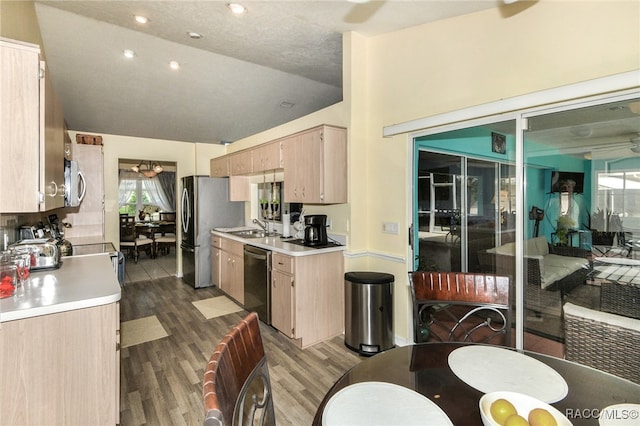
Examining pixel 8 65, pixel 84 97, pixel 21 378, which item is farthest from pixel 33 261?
pixel 84 97

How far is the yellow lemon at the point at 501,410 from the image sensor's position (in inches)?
32.5

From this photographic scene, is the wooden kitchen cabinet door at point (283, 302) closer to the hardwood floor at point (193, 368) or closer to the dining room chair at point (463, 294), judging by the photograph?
the hardwood floor at point (193, 368)

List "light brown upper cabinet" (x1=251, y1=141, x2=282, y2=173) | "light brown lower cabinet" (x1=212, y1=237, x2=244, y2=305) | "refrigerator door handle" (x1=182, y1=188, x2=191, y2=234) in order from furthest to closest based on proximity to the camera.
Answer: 1. "refrigerator door handle" (x1=182, y1=188, x2=191, y2=234)
2. "light brown lower cabinet" (x1=212, y1=237, x2=244, y2=305)
3. "light brown upper cabinet" (x1=251, y1=141, x2=282, y2=173)

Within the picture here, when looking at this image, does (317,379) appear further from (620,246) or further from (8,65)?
(8,65)

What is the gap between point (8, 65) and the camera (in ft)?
4.68

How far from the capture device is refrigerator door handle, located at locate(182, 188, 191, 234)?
5.11 metres

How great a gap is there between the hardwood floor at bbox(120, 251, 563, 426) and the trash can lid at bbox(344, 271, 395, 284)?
699 mm

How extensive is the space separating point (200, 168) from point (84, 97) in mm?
2097

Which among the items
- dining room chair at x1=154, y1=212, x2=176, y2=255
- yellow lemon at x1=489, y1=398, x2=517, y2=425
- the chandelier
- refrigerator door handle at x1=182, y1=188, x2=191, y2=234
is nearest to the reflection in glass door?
yellow lemon at x1=489, y1=398, x2=517, y2=425

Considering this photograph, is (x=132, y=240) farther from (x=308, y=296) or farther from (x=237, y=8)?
(x=237, y=8)

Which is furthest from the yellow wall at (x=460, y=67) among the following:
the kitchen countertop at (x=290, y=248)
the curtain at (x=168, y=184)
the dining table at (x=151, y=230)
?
the curtain at (x=168, y=184)

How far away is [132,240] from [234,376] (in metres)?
7.61

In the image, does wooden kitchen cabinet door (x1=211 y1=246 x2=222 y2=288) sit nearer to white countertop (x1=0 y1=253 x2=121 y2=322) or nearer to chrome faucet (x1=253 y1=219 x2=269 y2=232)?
chrome faucet (x1=253 y1=219 x2=269 y2=232)

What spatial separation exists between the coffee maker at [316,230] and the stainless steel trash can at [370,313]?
2.01 feet
